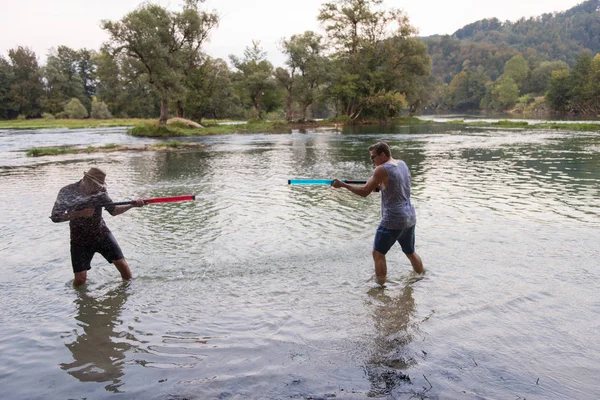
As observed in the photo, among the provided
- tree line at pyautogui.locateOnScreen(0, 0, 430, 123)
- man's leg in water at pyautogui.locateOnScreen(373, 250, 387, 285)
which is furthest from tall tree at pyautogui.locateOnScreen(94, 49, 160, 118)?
man's leg in water at pyautogui.locateOnScreen(373, 250, 387, 285)

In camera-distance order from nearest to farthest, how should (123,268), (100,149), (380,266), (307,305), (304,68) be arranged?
(307,305) < (380,266) < (123,268) < (100,149) < (304,68)

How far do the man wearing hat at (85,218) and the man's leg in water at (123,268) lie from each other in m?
0.16

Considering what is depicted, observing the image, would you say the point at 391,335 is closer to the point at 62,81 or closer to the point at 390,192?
the point at 390,192

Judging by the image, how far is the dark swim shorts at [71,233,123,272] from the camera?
7250mm

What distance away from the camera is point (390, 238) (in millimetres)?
7234

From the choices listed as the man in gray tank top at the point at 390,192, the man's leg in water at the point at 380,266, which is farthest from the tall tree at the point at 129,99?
the man's leg in water at the point at 380,266

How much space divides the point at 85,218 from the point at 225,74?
72.9 m

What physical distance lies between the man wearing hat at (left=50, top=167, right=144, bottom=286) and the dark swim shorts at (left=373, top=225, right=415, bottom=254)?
4.66m

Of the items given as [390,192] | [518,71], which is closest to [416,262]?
[390,192]

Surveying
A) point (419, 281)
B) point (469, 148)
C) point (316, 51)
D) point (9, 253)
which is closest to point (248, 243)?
point (419, 281)

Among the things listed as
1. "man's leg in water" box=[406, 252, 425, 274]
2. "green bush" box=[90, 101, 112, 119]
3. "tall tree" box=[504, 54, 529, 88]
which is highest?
"tall tree" box=[504, 54, 529, 88]

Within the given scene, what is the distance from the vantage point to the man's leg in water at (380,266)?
7.45 meters

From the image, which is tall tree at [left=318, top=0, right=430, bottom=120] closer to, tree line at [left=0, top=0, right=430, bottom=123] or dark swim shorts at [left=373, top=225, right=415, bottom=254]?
tree line at [left=0, top=0, right=430, bottom=123]

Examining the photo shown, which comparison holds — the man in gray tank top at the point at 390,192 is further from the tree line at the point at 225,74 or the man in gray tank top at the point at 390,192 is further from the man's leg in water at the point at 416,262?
A: the tree line at the point at 225,74
